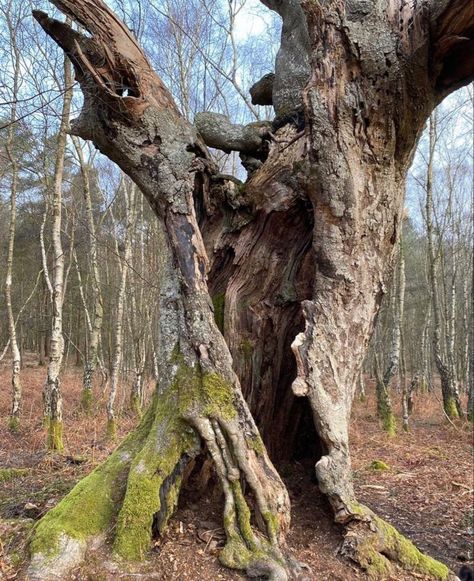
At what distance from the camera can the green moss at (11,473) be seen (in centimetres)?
562

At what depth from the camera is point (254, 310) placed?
13.0ft

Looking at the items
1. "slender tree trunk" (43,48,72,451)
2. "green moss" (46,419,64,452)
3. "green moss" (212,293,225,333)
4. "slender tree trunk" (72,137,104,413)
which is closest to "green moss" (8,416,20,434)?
"slender tree trunk" (72,137,104,413)

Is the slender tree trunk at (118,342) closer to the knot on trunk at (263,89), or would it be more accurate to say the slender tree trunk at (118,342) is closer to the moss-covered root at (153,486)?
the knot on trunk at (263,89)

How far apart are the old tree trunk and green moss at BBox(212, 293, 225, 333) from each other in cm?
1

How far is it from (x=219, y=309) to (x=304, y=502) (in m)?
1.82

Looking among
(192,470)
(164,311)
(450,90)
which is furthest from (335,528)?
(450,90)

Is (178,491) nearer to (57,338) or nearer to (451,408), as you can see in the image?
(57,338)

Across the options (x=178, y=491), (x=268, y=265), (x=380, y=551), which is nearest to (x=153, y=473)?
(x=178, y=491)

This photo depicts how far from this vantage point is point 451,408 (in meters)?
11.0

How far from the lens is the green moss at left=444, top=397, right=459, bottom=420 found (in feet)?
35.9

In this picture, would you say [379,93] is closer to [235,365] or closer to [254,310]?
[254,310]

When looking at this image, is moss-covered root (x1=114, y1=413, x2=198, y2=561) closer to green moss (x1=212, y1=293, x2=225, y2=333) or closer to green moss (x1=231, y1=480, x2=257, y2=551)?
green moss (x1=231, y1=480, x2=257, y2=551)

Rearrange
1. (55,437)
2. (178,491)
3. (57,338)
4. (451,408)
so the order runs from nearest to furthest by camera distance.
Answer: (178,491), (55,437), (57,338), (451,408)

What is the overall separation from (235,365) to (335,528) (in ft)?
4.87
